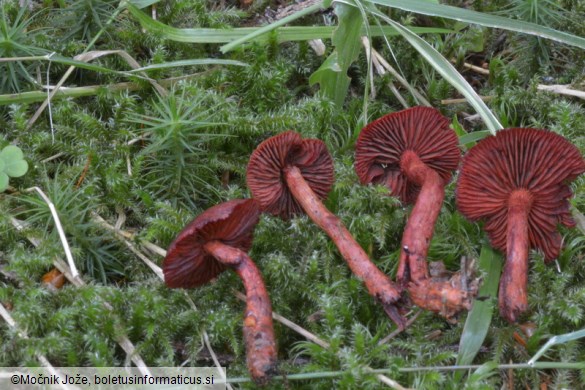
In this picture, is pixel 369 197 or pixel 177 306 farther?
pixel 369 197

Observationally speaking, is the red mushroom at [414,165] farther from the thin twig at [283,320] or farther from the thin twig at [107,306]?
the thin twig at [107,306]

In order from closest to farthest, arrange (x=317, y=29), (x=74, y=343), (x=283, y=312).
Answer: (x=74, y=343) < (x=283, y=312) < (x=317, y=29)

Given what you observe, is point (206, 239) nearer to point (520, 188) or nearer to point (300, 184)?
point (300, 184)

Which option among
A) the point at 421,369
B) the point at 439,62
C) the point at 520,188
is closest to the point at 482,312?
the point at 421,369

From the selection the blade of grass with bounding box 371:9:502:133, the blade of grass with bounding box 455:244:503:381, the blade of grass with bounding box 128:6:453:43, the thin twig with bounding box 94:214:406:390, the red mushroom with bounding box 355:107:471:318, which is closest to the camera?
the thin twig with bounding box 94:214:406:390

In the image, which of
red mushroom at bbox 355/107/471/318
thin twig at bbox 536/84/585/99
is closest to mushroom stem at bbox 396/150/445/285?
red mushroom at bbox 355/107/471/318

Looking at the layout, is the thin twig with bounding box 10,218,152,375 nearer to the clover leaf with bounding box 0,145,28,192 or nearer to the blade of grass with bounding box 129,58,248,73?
the clover leaf with bounding box 0,145,28,192

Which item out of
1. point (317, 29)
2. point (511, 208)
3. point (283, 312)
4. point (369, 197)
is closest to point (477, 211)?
point (511, 208)

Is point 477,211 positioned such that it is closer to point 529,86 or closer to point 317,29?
point 529,86
